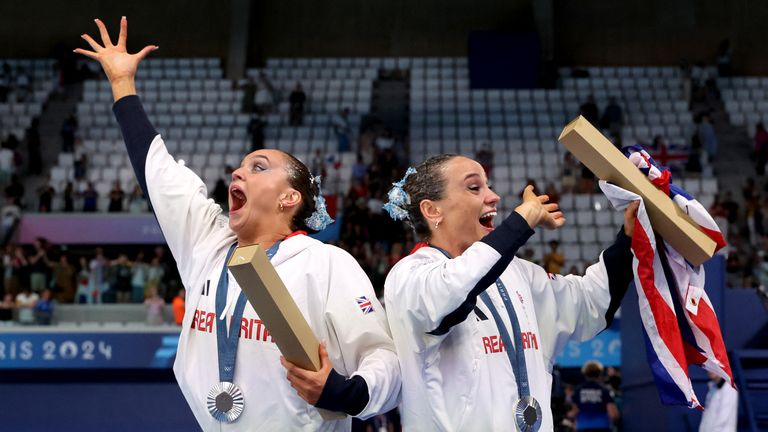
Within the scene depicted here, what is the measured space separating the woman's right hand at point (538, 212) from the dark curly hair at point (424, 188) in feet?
1.30

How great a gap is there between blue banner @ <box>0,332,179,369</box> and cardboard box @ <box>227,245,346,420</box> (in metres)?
7.68

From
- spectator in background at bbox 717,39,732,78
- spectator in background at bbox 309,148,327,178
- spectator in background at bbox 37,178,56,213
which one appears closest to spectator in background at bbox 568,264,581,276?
spectator in background at bbox 309,148,327,178

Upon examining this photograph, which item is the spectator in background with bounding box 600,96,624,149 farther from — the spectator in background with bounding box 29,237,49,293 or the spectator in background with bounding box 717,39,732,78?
the spectator in background with bounding box 29,237,49,293

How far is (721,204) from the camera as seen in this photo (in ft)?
57.4

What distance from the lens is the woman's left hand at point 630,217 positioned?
11.5 feet

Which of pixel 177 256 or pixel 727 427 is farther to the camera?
pixel 727 427

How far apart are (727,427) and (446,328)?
5.51 meters

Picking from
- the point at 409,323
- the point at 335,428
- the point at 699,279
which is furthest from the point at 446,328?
the point at 699,279

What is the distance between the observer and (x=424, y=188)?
3.64 metres

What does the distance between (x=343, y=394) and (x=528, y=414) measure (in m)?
0.62

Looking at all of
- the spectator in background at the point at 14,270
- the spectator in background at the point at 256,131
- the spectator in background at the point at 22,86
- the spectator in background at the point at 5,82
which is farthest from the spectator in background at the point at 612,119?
the spectator in background at the point at 5,82

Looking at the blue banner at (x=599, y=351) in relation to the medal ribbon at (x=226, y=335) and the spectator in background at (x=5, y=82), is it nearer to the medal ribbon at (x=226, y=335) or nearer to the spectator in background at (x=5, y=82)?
the medal ribbon at (x=226, y=335)

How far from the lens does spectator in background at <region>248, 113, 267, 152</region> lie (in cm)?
2061

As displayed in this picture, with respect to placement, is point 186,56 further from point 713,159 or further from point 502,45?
point 713,159
